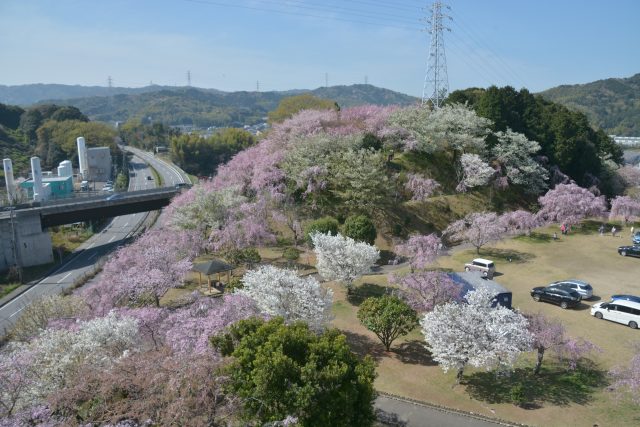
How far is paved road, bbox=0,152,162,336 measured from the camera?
29.6 m

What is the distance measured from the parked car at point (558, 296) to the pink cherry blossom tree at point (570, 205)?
14.2m

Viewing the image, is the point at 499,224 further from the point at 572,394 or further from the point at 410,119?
the point at 572,394

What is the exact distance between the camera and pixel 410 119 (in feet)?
142

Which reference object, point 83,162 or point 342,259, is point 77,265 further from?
point 83,162

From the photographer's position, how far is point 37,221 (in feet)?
127

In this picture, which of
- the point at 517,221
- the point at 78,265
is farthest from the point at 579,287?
the point at 78,265

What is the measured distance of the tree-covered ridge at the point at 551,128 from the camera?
150 ft

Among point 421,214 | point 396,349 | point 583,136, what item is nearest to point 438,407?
point 396,349

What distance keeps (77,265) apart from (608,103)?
688 ft

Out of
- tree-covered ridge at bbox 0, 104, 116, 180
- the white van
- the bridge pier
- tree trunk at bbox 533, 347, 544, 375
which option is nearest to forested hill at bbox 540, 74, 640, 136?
tree-covered ridge at bbox 0, 104, 116, 180

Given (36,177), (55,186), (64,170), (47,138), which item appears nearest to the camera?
(36,177)

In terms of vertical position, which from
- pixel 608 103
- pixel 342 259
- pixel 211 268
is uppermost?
pixel 608 103

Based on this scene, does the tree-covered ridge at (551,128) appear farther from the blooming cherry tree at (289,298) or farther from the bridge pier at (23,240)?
the bridge pier at (23,240)

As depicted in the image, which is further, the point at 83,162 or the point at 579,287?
the point at 83,162
